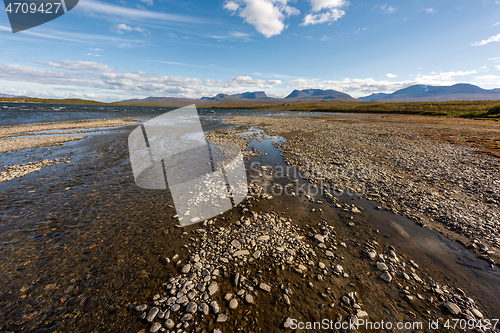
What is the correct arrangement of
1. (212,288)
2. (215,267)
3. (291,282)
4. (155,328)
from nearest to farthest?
(155,328) → (212,288) → (291,282) → (215,267)

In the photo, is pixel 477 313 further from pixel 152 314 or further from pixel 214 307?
pixel 152 314

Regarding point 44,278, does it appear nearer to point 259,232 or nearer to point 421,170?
point 259,232

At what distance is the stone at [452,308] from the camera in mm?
5162

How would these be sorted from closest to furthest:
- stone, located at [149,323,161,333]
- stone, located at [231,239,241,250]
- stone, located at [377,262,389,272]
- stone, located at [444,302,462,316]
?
stone, located at [149,323,161,333]
stone, located at [444,302,462,316]
stone, located at [377,262,389,272]
stone, located at [231,239,241,250]

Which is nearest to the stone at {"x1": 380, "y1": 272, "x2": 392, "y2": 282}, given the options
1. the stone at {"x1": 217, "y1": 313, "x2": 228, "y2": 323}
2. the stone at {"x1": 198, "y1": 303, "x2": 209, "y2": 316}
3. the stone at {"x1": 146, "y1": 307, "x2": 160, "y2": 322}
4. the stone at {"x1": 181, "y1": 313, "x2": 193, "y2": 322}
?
the stone at {"x1": 217, "y1": 313, "x2": 228, "y2": 323}

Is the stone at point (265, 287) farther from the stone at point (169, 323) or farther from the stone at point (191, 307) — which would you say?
the stone at point (169, 323)

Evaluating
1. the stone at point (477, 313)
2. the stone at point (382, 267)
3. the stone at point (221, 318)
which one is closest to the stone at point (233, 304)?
the stone at point (221, 318)

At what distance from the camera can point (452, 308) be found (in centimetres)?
522

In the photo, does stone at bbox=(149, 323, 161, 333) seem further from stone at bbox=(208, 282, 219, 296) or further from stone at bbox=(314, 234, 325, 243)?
stone at bbox=(314, 234, 325, 243)

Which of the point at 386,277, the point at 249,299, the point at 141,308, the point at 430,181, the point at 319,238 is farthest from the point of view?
the point at 430,181

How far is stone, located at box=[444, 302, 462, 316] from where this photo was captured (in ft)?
16.9

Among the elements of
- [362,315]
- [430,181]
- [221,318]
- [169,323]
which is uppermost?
[430,181]

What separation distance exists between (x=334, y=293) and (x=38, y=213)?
47.9 feet

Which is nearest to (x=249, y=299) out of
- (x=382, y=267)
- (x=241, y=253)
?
(x=241, y=253)
